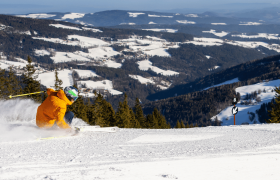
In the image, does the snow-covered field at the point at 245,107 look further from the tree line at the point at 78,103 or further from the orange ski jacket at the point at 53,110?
the orange ski jacket at the point at 53,110

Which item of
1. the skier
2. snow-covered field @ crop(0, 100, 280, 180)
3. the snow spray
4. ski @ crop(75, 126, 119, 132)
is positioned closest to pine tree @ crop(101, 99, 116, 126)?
the snow spray

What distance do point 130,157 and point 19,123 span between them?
18.0ft

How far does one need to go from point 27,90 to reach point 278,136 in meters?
28.0

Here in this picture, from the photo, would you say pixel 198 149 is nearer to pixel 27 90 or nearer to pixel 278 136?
pixel 278 136

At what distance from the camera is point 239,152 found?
6.53 m

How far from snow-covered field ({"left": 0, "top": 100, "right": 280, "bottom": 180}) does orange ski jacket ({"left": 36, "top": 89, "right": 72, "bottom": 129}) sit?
1.47 ft

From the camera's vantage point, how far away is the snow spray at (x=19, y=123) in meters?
8.12

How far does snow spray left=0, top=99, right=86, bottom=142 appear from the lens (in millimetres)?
8125

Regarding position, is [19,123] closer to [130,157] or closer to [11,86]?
[130,157]

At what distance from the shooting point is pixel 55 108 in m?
7.92

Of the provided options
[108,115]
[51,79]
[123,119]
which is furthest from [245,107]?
[51,79]

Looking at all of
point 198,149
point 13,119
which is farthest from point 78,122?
point 198,149

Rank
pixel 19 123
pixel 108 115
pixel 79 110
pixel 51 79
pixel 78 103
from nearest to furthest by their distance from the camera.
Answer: pixel 19 123
pixel 79 110
pixel 78 103
pixel 108 115
pixel 51 79

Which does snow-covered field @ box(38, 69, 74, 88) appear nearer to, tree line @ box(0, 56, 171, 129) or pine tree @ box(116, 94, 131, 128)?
tree line @ box(0, 56, 171, 129)
